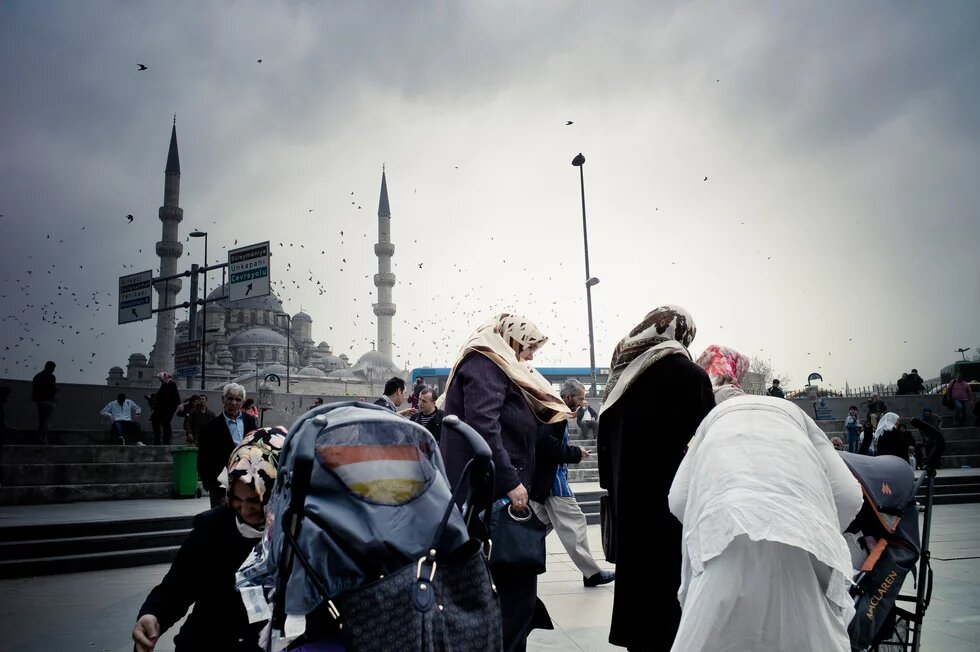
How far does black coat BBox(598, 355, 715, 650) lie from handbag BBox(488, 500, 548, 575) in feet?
1.12

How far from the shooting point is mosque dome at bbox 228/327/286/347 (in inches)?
2815

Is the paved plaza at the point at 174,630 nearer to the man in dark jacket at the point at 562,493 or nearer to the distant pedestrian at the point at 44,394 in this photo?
the man in dark jacket at the point at 562,493

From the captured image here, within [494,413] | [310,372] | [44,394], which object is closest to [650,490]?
[494,413]

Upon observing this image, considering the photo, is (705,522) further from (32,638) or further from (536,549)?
(32,638)

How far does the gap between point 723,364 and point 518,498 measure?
1053mm

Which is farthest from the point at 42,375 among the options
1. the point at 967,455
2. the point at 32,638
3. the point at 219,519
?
the point at 967,455

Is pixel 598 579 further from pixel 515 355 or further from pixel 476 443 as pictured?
pixel 476 443

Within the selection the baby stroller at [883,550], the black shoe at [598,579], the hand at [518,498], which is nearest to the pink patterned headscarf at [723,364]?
the baby stroller at [883,550]

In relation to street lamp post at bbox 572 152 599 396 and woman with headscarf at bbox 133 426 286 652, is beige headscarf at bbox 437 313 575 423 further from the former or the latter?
street lamp post at bbox 572 152 599 396

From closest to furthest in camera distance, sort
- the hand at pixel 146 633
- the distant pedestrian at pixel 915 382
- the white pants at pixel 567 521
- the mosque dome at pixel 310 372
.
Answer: the hand at pixel 146 633, the white pants at pixel 567 521, the distant pedestrian at pixel 915 382, the mosque dome at pixel 310 372

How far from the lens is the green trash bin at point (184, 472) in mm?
10656

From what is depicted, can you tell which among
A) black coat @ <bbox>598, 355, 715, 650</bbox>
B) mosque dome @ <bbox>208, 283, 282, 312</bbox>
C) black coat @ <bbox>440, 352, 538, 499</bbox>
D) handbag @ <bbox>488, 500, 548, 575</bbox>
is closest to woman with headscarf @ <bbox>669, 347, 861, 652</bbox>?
black coat @ <bbox>598, 355, 715, 650</bbox>

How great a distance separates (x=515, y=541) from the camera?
3041 millimetres

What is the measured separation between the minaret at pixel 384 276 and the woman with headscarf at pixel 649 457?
62.1m
